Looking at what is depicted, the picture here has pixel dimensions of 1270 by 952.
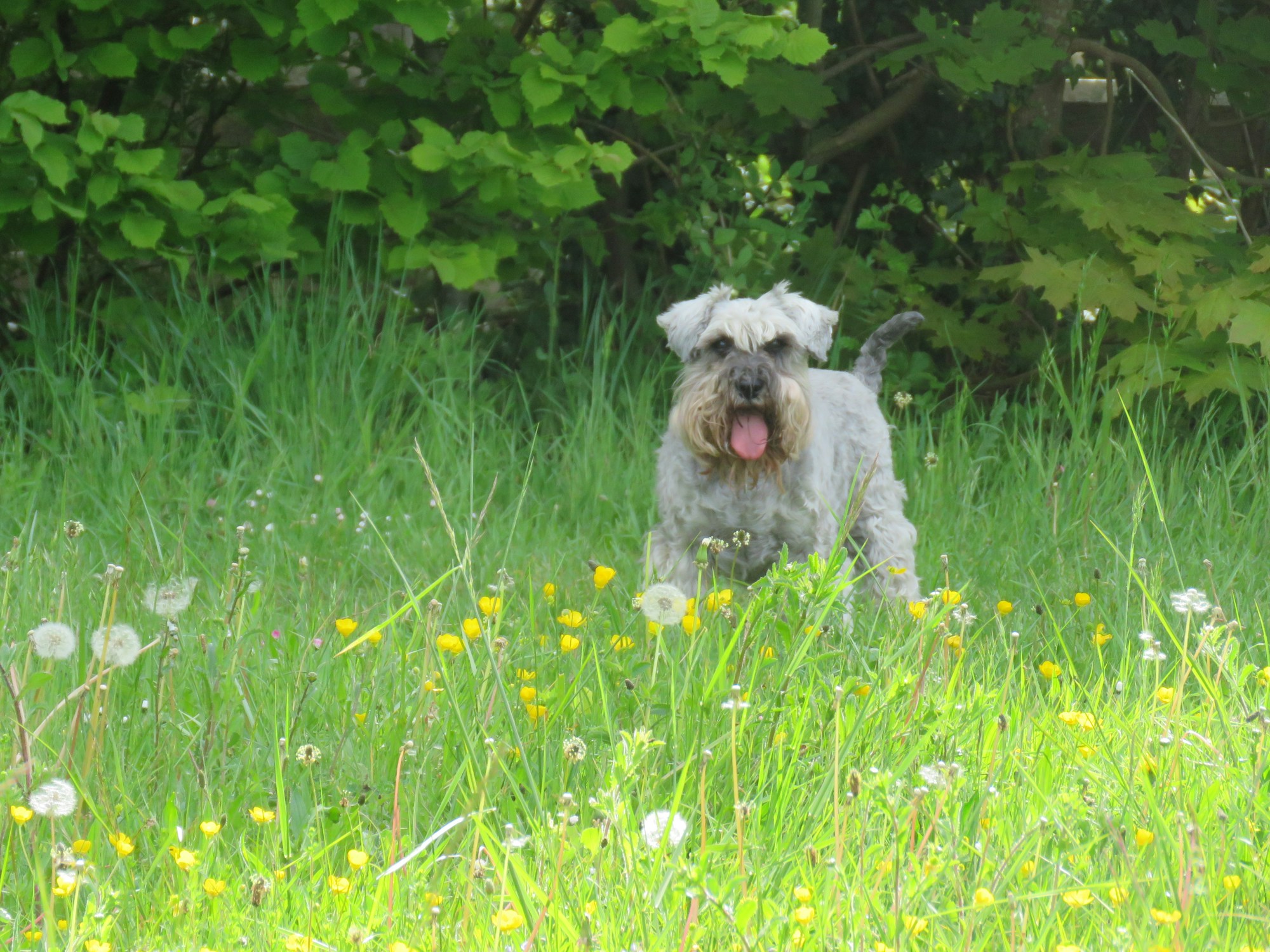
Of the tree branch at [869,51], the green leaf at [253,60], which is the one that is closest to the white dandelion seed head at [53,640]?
the green leaf at [253,60]

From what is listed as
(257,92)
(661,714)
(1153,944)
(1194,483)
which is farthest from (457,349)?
(1153,944)

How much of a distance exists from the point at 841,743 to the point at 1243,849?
665 mm

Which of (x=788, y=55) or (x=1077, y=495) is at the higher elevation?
(x=788, y=55)

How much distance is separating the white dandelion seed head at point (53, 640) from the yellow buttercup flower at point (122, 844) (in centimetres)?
29

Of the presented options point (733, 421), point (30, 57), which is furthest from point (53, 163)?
point (733, 421)

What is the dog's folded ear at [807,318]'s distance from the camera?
409cm

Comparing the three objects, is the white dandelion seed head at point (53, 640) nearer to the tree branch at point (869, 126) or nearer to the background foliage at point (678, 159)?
the background foliage at point (678, 159)

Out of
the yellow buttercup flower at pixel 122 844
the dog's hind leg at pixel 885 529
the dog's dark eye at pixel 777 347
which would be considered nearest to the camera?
the yellow buttercup flower at pixel 122 844

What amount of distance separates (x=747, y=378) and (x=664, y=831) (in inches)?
87.6

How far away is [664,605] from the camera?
2.38m

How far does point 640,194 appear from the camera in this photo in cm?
717

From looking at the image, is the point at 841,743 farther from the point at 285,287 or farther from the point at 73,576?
the point at 285,287

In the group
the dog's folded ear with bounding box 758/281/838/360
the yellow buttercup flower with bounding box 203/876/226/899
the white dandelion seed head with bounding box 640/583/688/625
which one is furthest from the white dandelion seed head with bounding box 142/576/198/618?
the dog's folded ear with bounding box 758/281/838/360

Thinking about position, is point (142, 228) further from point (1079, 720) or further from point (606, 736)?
point (1079, 720)
